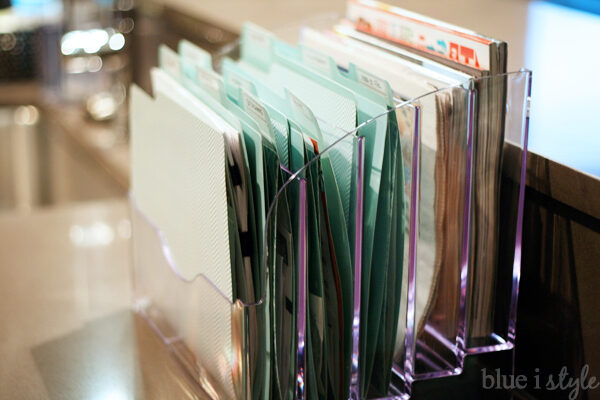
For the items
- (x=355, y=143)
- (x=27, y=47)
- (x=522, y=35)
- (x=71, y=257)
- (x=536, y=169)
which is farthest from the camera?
(x=27, y=47)

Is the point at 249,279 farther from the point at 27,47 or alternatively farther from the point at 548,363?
the point at 27,47

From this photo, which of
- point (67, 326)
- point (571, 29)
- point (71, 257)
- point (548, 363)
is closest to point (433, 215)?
point (548, 363)

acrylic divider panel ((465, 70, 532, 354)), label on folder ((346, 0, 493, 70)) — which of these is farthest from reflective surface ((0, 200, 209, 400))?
label on folder ((346, 0, 493, 70))

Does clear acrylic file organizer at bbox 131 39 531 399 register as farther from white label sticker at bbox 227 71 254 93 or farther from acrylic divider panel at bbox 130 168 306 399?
white label sticker at bbox 227 71 254 93

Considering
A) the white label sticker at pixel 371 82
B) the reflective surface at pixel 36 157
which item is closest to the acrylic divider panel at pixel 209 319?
the white label sticker at pixel 371 82

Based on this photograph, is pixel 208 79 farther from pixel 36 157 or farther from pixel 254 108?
pixel 36 157

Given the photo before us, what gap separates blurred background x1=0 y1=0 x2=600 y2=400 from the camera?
0.73 metres

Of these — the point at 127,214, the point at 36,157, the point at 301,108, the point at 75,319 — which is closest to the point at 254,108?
the point at 301,108

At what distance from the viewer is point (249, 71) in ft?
2.57

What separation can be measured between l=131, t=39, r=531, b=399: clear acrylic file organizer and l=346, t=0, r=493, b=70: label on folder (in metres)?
0.03

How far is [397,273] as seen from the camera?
2.15 feet

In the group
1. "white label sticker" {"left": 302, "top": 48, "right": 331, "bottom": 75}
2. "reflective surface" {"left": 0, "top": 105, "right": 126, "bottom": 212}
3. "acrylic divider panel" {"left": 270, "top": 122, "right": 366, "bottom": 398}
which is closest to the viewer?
"acrylic divider panel" {"left": 270, "top": 122, "right": 366, "bottom": 398}

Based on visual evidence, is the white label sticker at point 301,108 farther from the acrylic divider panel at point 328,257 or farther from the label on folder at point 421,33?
the label on folder at point 421,33

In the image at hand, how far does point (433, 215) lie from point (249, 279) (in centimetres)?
16
